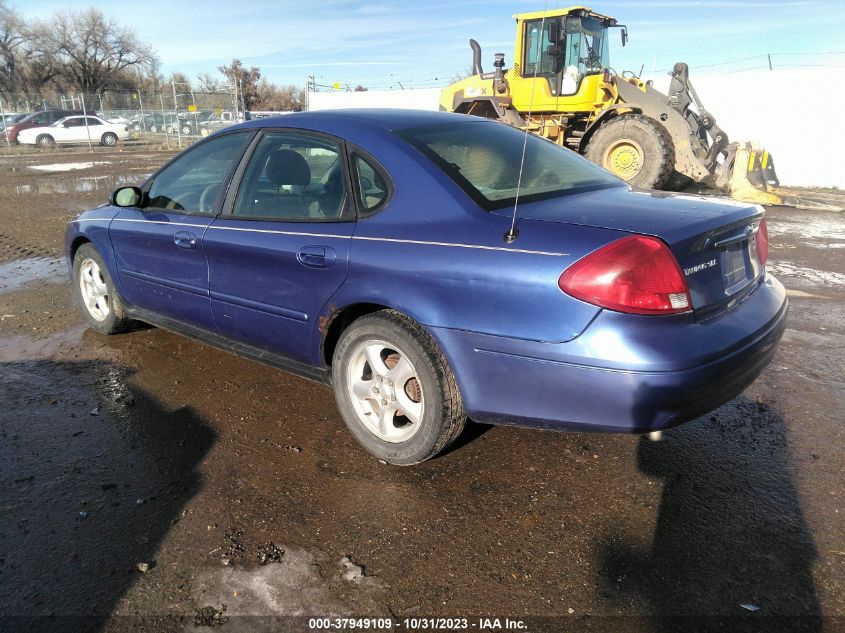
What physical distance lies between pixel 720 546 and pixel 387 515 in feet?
4.19

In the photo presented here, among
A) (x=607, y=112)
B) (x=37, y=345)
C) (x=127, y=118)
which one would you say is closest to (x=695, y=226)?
(x=37, y=345)

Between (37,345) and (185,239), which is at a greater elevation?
(185,239)

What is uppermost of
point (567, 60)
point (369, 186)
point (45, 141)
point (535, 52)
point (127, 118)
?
point (127, 118)

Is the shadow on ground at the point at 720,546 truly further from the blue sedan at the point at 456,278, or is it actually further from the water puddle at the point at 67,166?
the water puddle at the point at 67,166

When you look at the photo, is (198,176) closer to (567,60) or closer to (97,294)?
(97,294)

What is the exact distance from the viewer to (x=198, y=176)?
12.9 feet

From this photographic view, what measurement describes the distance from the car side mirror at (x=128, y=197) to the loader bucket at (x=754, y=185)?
10.6 meters

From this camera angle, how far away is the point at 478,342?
2.48 meters

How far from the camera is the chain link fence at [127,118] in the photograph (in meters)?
27.7

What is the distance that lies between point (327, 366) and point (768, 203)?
11.0m

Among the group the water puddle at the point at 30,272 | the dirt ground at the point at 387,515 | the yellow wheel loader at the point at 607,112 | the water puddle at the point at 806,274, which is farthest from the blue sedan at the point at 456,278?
the yellow wheel loader at the point at 607,112

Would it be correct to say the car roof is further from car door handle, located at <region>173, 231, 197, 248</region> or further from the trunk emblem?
the trunk emblem

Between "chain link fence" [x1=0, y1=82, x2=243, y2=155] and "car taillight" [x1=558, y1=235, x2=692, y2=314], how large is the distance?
27.1m

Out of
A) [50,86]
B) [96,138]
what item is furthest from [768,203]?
[50,86]
